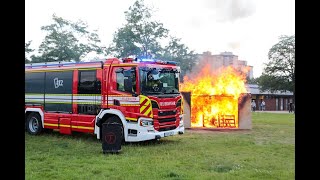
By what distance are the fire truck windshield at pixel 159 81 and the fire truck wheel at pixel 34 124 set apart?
6.13 meters

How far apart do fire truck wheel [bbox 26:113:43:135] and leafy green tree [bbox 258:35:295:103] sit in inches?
1668

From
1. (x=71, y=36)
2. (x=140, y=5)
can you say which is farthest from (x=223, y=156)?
(x=140, y=5)

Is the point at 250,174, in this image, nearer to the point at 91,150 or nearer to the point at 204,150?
the point at 204,150

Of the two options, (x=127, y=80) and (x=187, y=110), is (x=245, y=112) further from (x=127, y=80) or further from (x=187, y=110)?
(x=127, y=80)

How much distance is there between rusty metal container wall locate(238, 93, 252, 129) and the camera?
18500 mm

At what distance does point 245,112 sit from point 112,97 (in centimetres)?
867

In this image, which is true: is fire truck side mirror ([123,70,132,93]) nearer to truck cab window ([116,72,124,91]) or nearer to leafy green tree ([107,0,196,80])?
truck cab window ([116,72,124,91])

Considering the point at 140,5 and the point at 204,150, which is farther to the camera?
the point at 140,5

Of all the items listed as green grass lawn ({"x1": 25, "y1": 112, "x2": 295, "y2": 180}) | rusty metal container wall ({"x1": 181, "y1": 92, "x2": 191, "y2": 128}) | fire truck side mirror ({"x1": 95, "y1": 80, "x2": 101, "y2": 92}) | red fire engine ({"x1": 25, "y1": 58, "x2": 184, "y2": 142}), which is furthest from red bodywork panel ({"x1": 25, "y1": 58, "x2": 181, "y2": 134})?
rusty metal container wall ({"x1": 181, "y1": 92, "x2": 191, "y2": 128})

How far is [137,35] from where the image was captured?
42.1 meters

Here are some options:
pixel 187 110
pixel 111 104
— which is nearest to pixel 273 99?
pixel 187 110

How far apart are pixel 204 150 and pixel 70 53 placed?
29.5m
